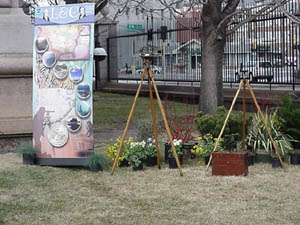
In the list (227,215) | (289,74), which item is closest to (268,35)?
(289,74)

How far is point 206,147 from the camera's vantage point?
10.5m

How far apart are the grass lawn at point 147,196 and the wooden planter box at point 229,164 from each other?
13cm

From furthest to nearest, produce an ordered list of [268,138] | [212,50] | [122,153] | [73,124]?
[212,50] → [268,138] → [122,153] → [73,124]

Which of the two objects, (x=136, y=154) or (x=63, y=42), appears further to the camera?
(x=63, y=42)

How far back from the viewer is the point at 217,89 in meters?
17.5

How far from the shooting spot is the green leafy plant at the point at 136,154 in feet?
32.6

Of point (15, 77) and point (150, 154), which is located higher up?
point (15, 77)

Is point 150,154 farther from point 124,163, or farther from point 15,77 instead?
point 15,77

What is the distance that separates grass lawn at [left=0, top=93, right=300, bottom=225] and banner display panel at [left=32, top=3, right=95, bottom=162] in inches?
16.8

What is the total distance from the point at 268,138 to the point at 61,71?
328cm

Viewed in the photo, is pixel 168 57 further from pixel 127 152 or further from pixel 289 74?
pixel 127 152

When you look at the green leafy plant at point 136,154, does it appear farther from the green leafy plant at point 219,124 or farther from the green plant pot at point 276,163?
the green plant pot at point 276,163

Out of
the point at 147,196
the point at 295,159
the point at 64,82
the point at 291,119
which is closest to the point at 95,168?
the point at 64,82

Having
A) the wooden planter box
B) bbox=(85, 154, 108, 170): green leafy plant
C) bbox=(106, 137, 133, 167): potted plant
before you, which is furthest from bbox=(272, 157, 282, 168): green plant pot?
bbox=(85, 154, 108, 170): green leafy plant
